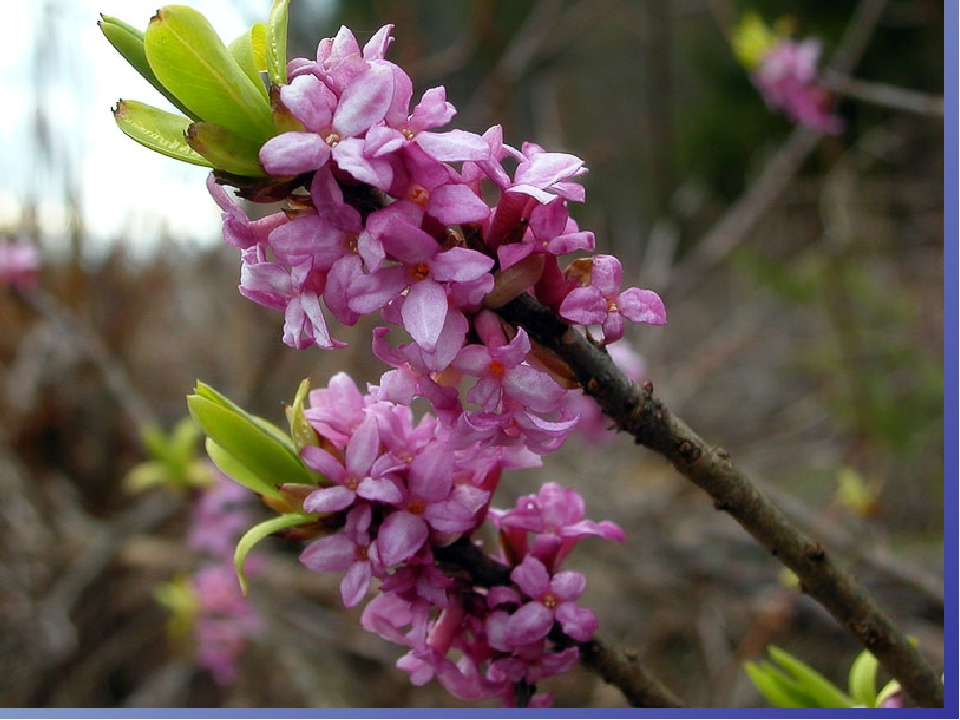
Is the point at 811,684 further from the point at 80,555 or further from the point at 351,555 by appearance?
the point at 80,555

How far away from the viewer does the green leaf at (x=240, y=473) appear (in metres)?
0.66

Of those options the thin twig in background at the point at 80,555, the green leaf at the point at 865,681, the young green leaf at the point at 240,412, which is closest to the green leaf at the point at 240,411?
the young green leaf at the point at 240,412

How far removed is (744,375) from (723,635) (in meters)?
2.62

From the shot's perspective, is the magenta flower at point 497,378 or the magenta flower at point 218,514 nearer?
the magenta flower at point 497,378

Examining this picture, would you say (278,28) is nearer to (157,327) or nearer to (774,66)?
(774,66)

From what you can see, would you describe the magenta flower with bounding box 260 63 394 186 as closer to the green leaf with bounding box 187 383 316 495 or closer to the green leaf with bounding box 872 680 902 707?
the green leaf with bounding box 187 383 316 495

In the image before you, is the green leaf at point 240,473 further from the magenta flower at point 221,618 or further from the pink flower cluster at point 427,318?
the magenta flower at point 221,618

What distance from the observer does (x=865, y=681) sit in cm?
80

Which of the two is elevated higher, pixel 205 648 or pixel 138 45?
pixel 138 45

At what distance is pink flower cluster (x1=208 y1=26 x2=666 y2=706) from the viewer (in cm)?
49

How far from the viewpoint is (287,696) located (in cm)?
296

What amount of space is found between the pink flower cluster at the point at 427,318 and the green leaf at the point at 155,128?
1.7 inches

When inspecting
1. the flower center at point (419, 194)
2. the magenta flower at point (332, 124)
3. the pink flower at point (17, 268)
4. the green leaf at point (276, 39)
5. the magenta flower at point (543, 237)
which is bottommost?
the pink flower at point (17, 268)

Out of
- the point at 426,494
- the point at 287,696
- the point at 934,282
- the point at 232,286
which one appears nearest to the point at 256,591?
the point at 287,696
